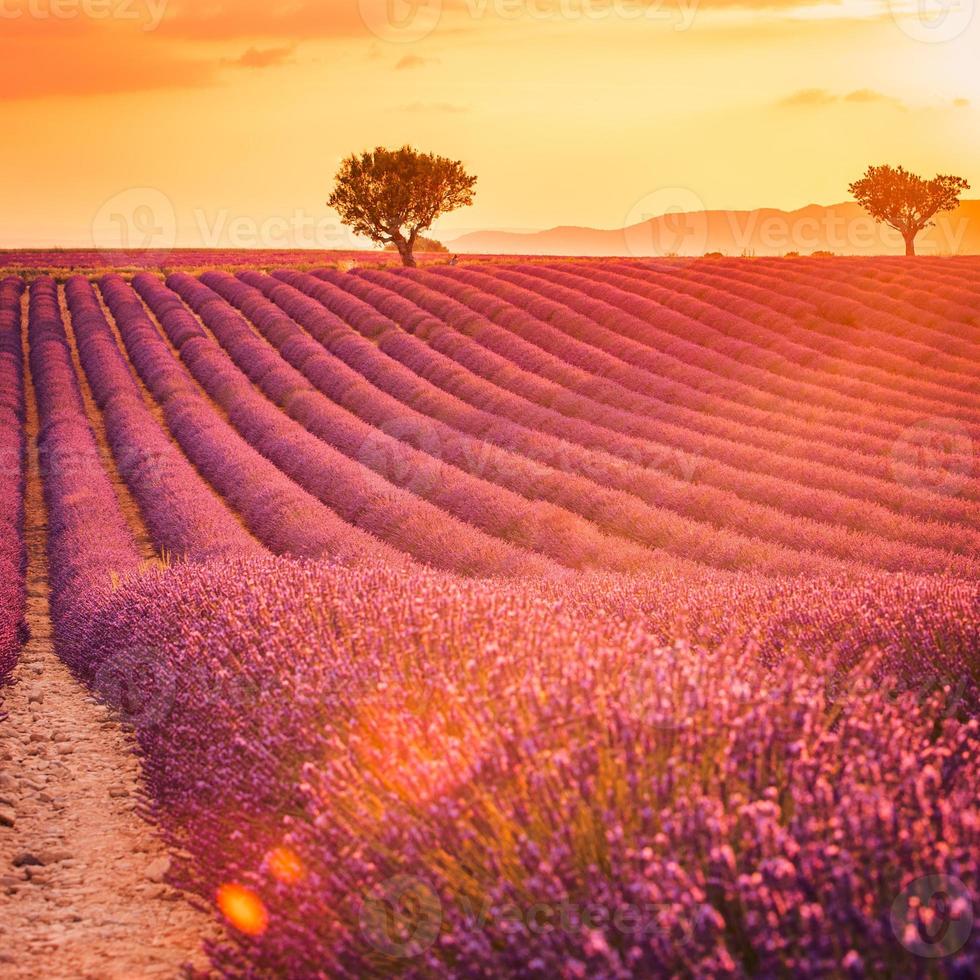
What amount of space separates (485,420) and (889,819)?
11.7m

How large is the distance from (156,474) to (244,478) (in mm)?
1229

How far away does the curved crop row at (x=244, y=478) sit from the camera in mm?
8172

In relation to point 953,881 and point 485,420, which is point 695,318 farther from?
point 953,881

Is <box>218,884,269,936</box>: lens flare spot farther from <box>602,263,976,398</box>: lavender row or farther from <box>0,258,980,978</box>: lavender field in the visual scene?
<box>602,263,976,398</box>: lavender row

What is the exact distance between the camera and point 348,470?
1073 centimetres

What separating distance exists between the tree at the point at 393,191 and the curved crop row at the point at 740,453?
1450 centimetres

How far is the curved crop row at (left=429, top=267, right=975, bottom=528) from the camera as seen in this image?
9.51 meters

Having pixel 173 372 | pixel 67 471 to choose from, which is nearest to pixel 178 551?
pixel 67 471

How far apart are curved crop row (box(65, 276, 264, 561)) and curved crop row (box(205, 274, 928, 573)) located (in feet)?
8.25

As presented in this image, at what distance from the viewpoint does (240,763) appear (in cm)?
317

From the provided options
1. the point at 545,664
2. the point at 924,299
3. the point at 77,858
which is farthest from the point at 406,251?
the point at 545,664

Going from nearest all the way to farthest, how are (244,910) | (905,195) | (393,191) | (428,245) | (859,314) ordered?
1. (244,910)
2. (859,314)
3. (393,191)
4. (905,195)
5. (428,245)

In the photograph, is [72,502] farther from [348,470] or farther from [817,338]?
[817,338]

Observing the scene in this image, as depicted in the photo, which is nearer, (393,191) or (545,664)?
(545,664)
